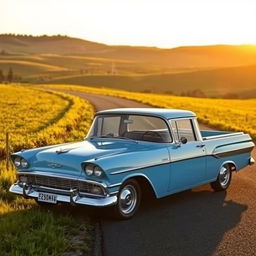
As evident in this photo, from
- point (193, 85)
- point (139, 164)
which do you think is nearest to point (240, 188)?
point (139, 164)

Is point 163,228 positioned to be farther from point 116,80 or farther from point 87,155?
point 116,80

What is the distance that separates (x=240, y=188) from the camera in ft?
32.9

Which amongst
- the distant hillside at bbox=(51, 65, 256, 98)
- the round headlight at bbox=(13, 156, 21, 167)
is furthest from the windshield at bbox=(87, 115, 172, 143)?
the distant hillside at bbox=(51, 65, 256, 98)

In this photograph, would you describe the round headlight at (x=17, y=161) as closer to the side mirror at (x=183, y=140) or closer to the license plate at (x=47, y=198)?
the license plate at (x=47, y=198)

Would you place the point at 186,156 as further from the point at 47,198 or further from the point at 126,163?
the point at 47,198

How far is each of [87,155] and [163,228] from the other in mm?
1482

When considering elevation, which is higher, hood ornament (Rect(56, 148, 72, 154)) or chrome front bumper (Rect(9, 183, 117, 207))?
hood ornament (Rect(56, 148, 72, 154))

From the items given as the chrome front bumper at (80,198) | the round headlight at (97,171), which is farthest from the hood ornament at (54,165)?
the round headlight at (97,171)

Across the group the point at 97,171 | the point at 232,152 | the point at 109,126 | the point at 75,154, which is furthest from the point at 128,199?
the point at 232,152

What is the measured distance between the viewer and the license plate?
7.29 metres

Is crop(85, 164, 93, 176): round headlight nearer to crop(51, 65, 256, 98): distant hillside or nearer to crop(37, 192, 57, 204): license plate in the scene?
crop(37, 192, 57, 204): license plate

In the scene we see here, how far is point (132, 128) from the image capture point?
8727mm

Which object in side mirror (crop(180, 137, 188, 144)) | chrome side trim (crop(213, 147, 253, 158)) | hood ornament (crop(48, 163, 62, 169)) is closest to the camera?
hood ornament (crop(48, 163, 62, 169))

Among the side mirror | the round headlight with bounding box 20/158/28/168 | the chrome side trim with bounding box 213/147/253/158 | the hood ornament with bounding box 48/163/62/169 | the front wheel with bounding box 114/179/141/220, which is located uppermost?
the side mirror
